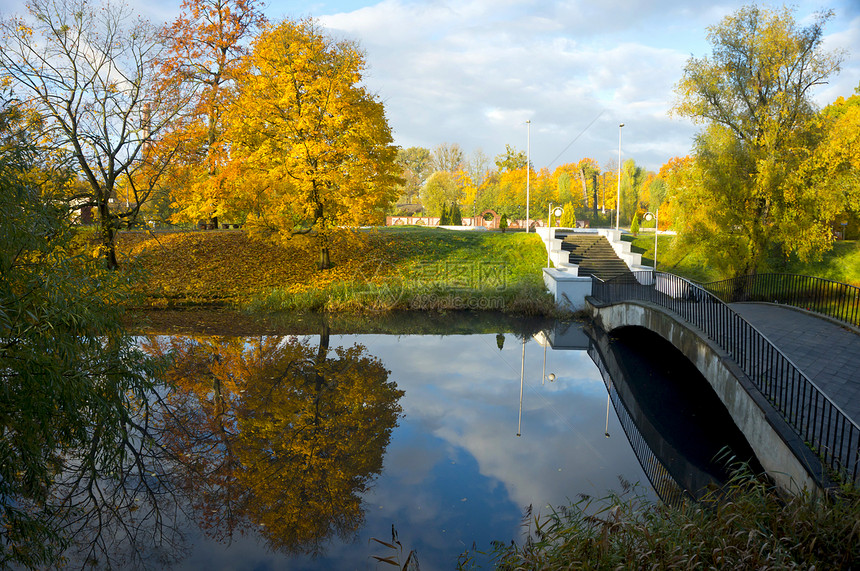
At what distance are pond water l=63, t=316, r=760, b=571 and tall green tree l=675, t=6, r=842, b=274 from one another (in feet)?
23.6

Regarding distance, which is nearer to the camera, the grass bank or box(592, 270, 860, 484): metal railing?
box(592, 270, 860, 484): metal railing

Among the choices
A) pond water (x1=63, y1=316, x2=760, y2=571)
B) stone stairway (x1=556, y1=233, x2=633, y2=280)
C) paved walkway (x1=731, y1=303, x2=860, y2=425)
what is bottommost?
pond water (x1=63, y1=316, x2=760, y2=571)

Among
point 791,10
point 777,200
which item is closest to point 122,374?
point 777,200

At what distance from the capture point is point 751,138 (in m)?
18.5

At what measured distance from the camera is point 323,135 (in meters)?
22.0

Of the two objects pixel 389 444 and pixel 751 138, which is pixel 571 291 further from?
pixel 389 444

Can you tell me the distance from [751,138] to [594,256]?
8628mm

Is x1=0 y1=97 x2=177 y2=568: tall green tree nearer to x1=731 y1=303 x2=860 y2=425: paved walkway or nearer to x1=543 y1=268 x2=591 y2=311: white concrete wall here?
x1=731 y1=303 x2=860 y2=425: paved walkway

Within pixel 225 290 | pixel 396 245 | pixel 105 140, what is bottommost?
pixel 225 290

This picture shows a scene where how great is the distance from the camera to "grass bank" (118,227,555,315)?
Result: 69.5 feet

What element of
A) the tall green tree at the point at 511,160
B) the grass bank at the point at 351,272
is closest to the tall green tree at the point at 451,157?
the tall green tree at the point at 511,160

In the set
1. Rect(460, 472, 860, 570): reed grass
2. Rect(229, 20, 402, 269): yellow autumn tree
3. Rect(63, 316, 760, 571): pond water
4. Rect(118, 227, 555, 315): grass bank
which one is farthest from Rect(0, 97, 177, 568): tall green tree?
Rect(229, 20, 402, 269): yellow autumn tree

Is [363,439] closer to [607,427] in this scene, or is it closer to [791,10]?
[607,427]

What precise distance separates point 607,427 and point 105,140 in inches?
847
